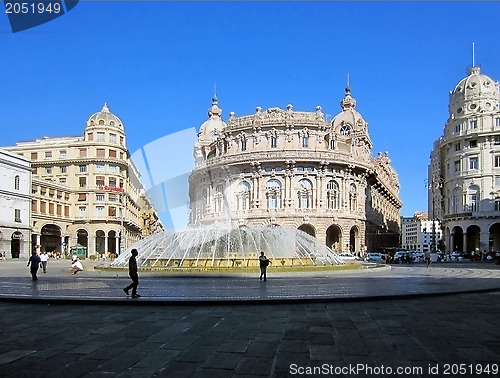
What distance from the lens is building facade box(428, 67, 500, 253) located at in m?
60.4

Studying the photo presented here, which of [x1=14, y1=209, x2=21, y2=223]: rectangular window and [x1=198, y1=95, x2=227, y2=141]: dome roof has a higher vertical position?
[x1=198, y1=95, x2=227, y2=141]: dome roof

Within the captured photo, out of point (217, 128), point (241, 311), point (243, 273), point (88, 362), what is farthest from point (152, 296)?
point (217, 128)

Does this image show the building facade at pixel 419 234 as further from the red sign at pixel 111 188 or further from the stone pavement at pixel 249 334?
the stone pavement at pixel 249 334

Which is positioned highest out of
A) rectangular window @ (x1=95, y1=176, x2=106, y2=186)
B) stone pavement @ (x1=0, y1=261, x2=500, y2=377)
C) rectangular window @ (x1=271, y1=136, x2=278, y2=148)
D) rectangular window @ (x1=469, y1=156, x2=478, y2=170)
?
rectangular window @ (x1=271, y1=136, x2=278, y2=148)

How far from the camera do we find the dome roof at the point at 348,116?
79.9 meters

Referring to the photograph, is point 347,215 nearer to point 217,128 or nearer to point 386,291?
point 217,128

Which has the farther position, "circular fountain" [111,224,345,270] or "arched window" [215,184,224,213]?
"arched window" [215,184,224,213]

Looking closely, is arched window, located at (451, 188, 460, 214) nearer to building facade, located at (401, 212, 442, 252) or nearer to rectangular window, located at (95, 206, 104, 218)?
rectangular window, located at (95, 206, 104, 218)

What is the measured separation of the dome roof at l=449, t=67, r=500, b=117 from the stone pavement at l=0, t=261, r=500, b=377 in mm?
56549

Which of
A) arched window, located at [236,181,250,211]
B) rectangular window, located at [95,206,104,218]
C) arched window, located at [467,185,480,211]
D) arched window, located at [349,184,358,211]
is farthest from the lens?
rectangular window, located at [95,206,104,218]

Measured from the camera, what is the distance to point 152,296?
43.2ft

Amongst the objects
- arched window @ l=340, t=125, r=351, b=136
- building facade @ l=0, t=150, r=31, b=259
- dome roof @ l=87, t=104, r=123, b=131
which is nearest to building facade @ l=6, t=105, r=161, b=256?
dome roof @ l=87, t=104, r=123, b=131

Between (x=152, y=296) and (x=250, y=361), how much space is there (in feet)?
23.8

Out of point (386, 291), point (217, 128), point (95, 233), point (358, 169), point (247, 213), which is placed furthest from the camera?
point (217, 128)
